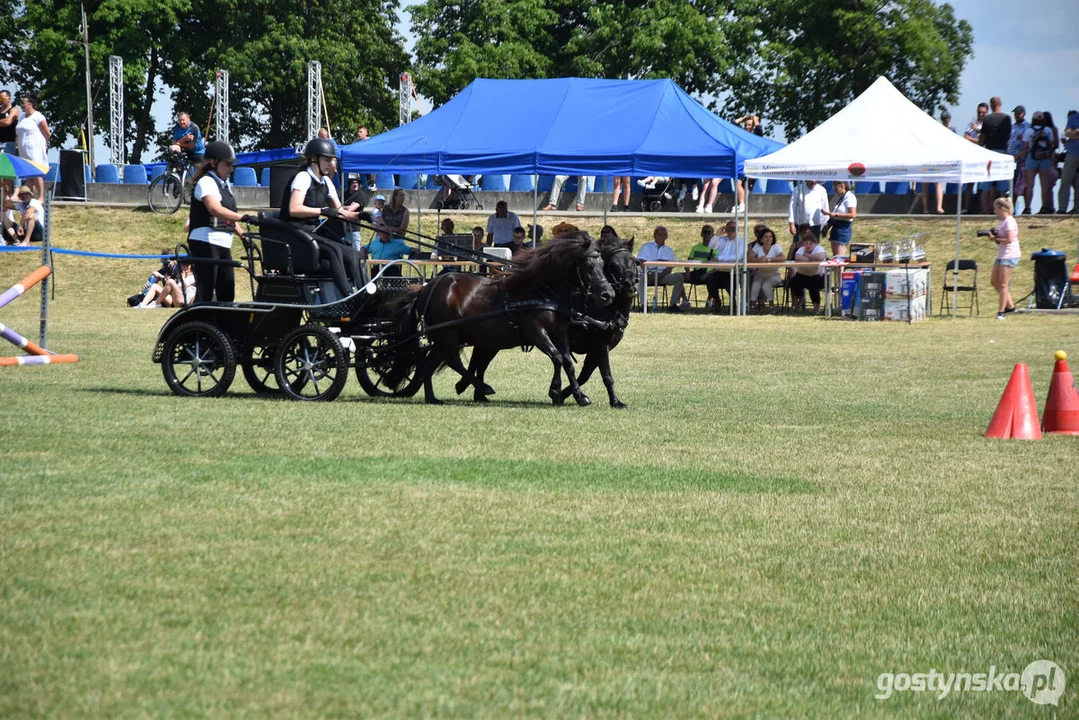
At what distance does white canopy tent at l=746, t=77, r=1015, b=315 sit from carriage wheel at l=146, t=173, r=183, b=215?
43.3ft

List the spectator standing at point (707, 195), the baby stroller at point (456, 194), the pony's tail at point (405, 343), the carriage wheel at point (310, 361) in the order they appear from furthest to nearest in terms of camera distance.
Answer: the baby stroller at point (456, 194) < the spectator standing at point (707, 195) < the pony's tail at point (405, 343) < the carriage wheel at point (310, 361)

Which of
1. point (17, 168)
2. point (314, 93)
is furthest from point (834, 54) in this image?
point (17, 168)

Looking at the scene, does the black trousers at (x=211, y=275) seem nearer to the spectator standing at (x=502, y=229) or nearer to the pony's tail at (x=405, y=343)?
the pony's tail at (x=405, y=343)

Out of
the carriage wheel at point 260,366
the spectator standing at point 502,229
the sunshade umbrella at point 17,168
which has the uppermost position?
the sunshade umbrella at point 17,168

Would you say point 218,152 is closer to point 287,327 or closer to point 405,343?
point 287,327

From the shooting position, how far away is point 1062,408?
1070 cm

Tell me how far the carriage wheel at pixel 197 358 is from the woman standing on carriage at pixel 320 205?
1.11 metres

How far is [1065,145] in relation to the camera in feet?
95.0

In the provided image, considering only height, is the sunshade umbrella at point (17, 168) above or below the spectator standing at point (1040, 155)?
below

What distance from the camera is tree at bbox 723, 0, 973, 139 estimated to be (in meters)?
53.7

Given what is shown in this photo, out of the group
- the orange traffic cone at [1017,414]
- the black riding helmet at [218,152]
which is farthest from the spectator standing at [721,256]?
the orange traffic cone at [1017,414]

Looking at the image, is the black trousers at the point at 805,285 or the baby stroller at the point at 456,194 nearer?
the black trousers at the point at 805,285

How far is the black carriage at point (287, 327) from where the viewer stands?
11.6 meters

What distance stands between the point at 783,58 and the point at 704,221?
2404 centimetres
